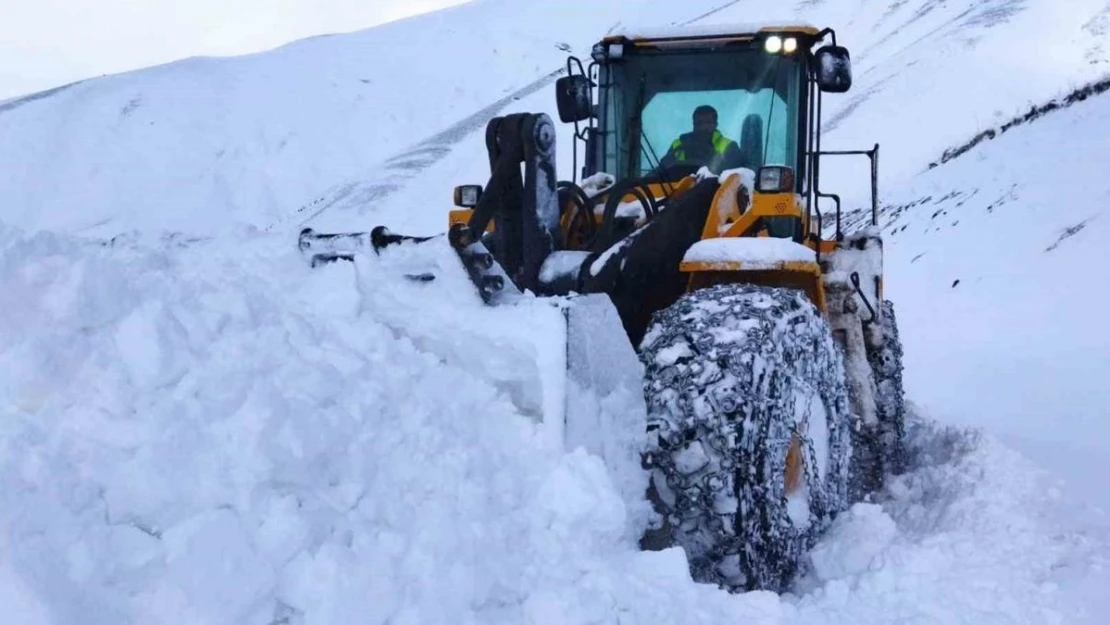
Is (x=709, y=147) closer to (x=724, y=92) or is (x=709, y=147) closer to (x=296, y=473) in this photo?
(x=724, y=92)

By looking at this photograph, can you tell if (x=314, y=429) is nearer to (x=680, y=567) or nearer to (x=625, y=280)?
(x=680, y=567)

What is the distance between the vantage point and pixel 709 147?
17.7 feet

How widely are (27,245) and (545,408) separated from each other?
1.35 metres

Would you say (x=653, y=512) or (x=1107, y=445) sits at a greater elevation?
(x=653, y=512)

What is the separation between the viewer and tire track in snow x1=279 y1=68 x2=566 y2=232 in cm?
2425

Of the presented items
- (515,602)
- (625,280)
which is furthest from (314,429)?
(625,280)

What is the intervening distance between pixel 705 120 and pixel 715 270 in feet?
4.96

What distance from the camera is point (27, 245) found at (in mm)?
2631

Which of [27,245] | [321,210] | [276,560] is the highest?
[27,245]

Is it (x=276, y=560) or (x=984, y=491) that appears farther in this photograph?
(x=984, y=491)

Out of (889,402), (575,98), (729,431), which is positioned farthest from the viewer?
(575,98)

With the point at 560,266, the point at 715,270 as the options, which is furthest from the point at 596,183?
the point at 715,270

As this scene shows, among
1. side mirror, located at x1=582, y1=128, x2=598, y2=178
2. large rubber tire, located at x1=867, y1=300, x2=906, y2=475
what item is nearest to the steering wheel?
side mirror, located at x1=582, y1=128, x2=598, y2=178

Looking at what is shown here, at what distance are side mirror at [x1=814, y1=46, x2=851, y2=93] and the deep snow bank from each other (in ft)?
8.21
